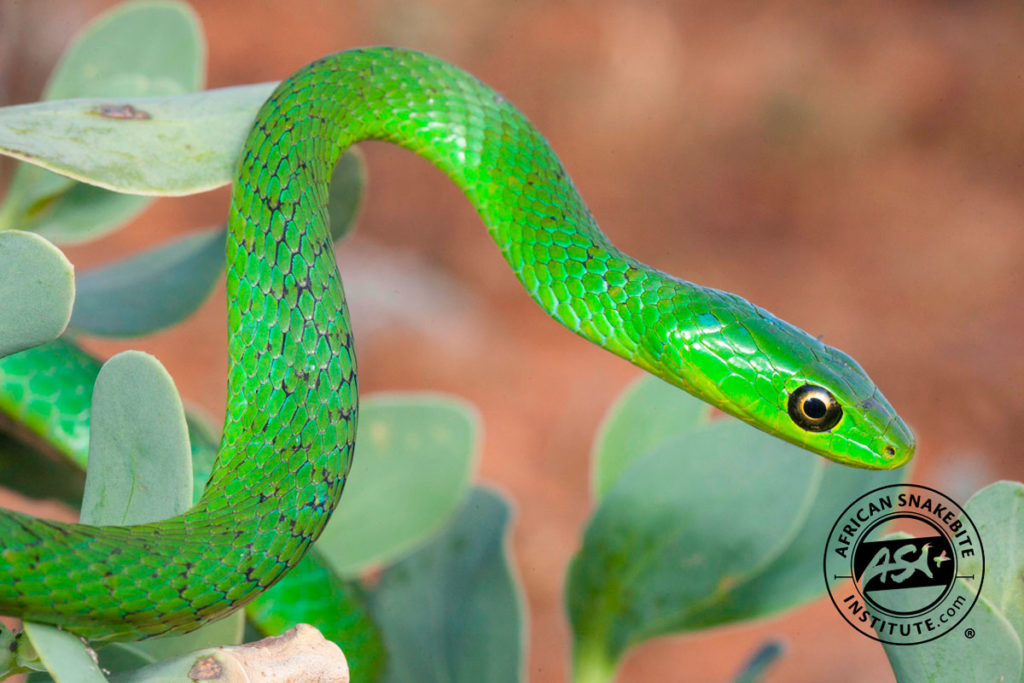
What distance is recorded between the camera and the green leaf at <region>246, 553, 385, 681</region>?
197 cm

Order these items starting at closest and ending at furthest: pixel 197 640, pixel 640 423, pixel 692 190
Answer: pixel 197 640 < pixel 640 423 < pixel 692 190

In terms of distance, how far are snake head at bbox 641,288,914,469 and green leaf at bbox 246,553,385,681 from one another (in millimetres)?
859

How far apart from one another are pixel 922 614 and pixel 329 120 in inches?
51.3

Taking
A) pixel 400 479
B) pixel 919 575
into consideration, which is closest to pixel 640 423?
pixel 400 479

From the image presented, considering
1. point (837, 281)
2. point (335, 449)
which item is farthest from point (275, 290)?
point (837, 281)

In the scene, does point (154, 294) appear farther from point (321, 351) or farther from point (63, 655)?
point (63, 655)

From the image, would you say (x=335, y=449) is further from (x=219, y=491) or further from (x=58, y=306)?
(x=58, y=306)

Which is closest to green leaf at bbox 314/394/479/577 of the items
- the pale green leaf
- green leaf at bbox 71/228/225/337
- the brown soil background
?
green leaf at bbox 71/228/225/337

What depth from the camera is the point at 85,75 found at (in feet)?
6.09

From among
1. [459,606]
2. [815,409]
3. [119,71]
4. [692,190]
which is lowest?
[459,606]

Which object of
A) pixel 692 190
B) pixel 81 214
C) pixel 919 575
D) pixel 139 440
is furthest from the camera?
pixel 692 190

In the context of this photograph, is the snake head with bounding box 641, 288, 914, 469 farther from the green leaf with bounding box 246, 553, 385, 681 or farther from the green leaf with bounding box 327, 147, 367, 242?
the green leaf with bounding box 246, 553, 385, 681

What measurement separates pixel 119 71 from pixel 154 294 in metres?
0.50

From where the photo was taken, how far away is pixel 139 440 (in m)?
1.07
